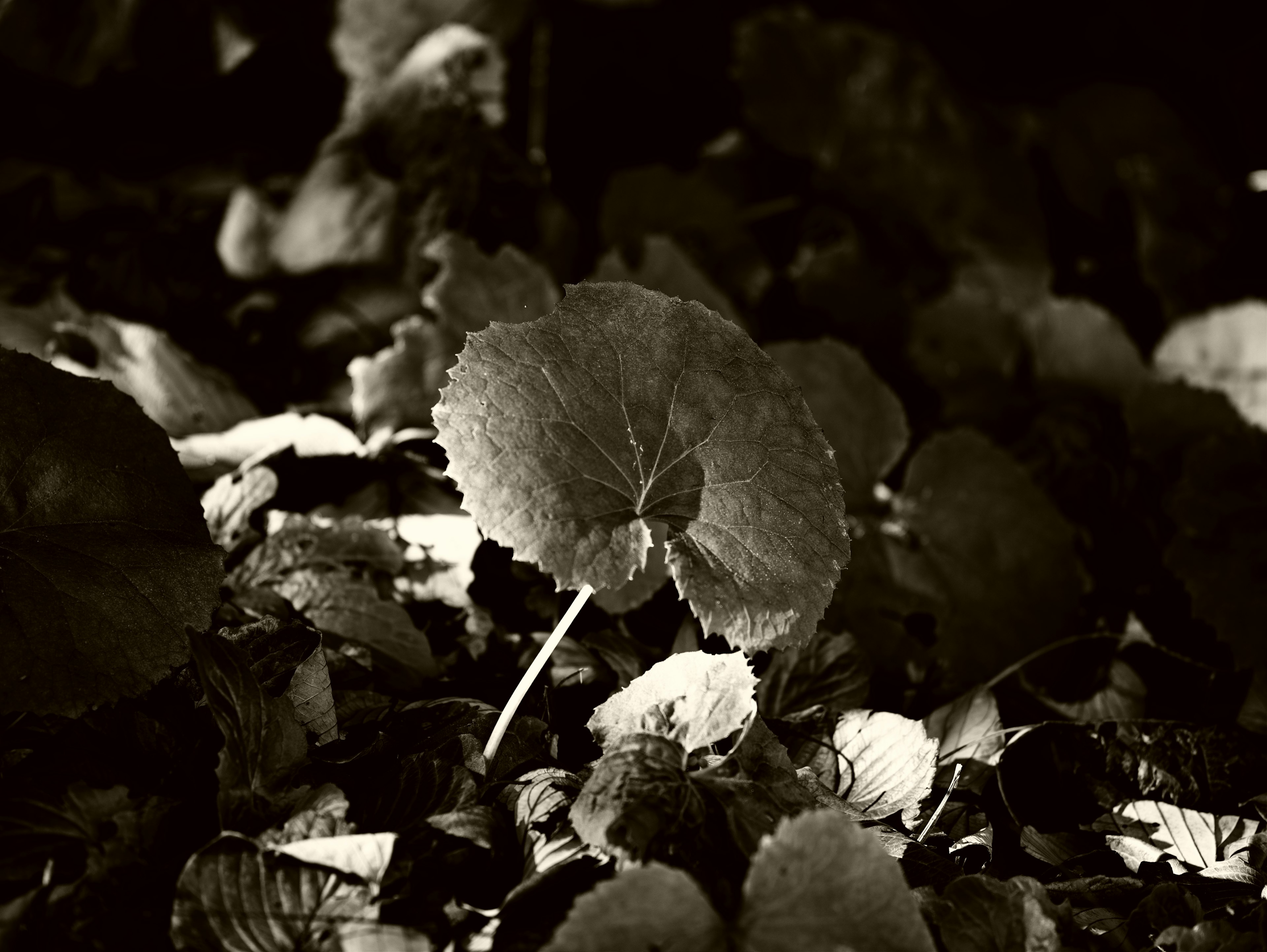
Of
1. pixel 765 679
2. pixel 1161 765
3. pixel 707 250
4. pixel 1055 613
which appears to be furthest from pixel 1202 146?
pixel 765 679

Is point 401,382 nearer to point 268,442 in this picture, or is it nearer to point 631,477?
point 268,442

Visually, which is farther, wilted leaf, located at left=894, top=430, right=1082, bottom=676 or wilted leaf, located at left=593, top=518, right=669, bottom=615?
wilted leaf, located at left=894, top=430, right=1082, bottom=676

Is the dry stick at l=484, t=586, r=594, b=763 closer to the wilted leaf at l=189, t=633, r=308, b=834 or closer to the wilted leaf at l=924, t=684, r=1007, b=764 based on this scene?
the wilted leaf at l=189, t=633, r=308, b=834

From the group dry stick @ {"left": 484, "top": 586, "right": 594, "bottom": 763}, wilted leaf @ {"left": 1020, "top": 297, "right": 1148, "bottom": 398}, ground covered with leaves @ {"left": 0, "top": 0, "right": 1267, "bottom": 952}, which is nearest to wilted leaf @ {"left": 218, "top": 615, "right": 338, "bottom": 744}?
ground covered with leaves @ {"left": 0, "top": 0, "right": 1267, "bottom": 952}

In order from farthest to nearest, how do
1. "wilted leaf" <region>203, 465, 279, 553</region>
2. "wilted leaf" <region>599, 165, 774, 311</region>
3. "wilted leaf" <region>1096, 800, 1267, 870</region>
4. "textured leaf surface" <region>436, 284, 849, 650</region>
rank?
"wilted leaf" <region>599, 165, 774, 311</region>, "wilted leaf" <region>203, 465, 279, 553</region>, "wilted leaf" <region>1096, 800, 1267, 870</region>, "textured leaf surface" <region>436, 284, 849, 650</region>

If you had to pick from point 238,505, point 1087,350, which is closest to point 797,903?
point 238,505

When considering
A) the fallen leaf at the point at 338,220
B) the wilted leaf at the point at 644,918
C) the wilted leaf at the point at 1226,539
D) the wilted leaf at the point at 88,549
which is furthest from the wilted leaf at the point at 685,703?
the fallen leaf at the point at 338,220
